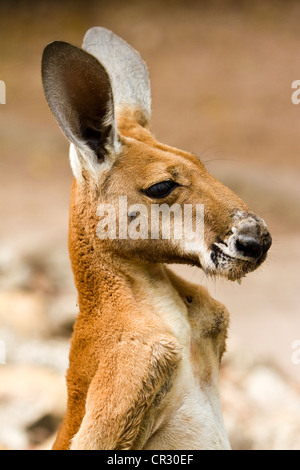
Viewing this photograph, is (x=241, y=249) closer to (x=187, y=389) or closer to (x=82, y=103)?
(x=187, y=389)

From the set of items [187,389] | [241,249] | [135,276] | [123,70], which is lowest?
[187,389]

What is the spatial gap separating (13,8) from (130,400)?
13.3m

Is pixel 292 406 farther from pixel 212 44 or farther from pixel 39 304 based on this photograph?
pixel 212 44

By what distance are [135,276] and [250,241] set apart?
1.59 feet

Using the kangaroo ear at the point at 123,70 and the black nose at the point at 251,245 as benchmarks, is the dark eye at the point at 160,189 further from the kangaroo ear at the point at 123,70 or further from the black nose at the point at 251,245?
the kangaroo ear at the point at 123,70

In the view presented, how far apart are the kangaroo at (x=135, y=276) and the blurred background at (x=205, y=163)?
0.45 metres

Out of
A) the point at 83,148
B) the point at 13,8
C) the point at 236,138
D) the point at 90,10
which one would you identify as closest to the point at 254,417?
the point at 83,148

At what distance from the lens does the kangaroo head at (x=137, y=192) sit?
99.0 inches

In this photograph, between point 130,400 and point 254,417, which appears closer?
point 130,400

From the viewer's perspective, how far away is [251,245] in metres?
2.47

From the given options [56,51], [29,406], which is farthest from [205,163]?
[29,406]

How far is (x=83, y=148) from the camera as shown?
2.61 metres

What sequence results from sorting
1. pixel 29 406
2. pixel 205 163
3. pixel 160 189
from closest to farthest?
1. pixel 160 189
2. pixel 205 163
3. pixel 29 406

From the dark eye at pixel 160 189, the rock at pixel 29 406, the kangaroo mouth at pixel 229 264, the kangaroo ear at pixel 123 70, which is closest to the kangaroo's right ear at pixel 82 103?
the dark eye at pixel 160 189
